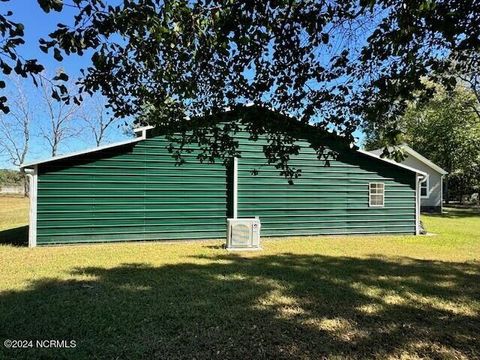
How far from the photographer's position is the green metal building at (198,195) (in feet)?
33.9

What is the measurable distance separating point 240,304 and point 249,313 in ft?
1.28

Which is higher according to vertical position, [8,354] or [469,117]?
[469,117]

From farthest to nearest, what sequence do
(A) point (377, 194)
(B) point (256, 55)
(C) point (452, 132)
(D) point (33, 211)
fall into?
1. (C) point (452, 132)
2. (A) point (377, 194)
3. (D) point (33, 211)
4. (B) point (256, 55)

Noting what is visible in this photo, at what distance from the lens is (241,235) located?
9836 millimetres

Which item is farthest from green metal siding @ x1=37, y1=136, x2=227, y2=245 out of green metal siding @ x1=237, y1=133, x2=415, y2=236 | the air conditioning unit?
the air conditioning unit

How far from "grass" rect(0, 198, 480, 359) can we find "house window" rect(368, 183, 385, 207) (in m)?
4.28

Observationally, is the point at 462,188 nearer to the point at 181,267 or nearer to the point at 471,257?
the point at 471,257

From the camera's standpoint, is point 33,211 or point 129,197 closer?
point 33,211

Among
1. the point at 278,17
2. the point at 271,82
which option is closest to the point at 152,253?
the point at 271,82

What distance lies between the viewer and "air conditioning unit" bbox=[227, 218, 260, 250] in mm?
9797

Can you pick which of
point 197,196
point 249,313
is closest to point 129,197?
point 197,196

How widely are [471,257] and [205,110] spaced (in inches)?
318

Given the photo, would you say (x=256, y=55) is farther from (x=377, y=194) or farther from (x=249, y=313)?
(x=377, y=194)

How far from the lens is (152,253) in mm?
9172
